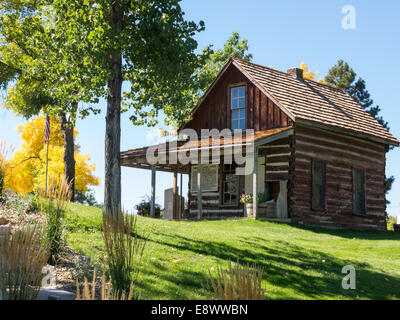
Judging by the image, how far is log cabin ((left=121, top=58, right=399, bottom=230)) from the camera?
20.3 metres

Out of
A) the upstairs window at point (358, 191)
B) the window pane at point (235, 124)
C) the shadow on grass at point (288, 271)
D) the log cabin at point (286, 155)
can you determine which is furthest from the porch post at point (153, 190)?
the upstairs window at point (358, 191)

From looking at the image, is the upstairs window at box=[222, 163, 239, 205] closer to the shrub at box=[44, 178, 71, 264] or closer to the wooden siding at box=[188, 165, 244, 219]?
the wooden siding at box=[188, 165, 244, 219]

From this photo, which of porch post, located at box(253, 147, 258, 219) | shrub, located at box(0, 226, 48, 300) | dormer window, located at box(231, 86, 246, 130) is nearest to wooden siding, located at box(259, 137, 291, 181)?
porch post, located at box(253, 147, 258, 219)

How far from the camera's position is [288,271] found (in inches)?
419

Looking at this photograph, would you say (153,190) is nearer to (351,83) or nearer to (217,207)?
(217,207)

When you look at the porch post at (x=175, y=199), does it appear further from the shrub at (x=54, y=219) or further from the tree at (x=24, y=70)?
the shrub at (x=54, y=219)

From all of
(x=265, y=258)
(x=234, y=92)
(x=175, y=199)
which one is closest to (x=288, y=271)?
(x=265, y=258)

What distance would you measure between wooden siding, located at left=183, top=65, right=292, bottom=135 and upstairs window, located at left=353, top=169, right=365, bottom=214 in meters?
5.07

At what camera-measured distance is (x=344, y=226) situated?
73.4 feet

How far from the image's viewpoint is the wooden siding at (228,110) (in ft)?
70.7

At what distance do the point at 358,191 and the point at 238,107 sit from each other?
22.7 feet
